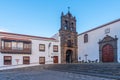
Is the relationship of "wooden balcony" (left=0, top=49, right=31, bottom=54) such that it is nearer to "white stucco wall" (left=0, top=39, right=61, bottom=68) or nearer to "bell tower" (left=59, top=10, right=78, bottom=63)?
"white stucco wall" (left=0, top=39, right=61, bottom=68)

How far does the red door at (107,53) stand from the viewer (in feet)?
61.5

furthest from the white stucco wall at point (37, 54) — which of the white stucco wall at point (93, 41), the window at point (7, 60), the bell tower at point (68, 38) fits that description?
the white stucco wall at point (93, 41)

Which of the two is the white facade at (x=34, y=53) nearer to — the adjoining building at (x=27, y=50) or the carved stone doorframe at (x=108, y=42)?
the adjoining building at (x=27, y=50)

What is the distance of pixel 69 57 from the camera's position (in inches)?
998

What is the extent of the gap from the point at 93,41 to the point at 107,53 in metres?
2.96

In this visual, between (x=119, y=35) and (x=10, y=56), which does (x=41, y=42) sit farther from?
(x=119, y=35)

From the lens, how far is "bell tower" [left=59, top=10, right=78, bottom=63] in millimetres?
24000

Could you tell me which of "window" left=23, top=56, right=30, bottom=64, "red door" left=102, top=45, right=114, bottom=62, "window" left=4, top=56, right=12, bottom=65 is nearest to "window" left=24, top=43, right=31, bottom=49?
"window" left=23, top=56, right=30, bottom=64

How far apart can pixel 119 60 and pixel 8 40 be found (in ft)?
46.9

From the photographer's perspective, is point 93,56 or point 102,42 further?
point 93,56

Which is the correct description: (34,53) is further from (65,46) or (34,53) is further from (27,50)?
(65,46)

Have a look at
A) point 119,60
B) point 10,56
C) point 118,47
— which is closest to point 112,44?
point 118,47

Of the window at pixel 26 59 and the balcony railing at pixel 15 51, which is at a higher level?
the balcony railing at pixel 15 51

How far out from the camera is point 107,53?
1952cm
